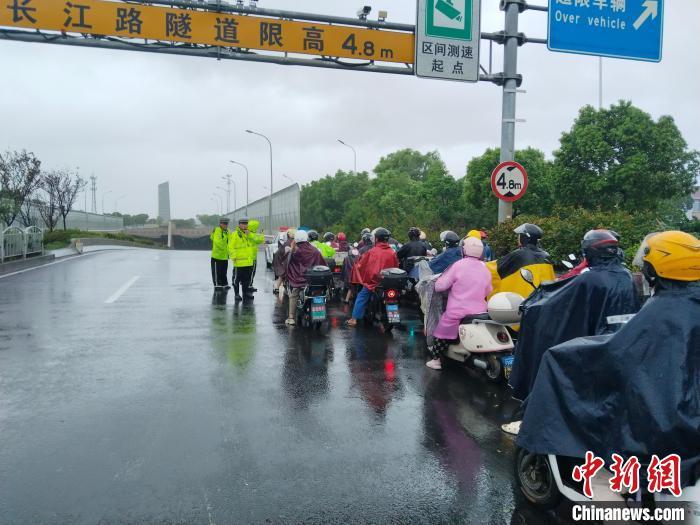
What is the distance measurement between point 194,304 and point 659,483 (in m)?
10.1

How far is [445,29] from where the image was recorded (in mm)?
11211

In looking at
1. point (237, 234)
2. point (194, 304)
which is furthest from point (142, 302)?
point (237, 234)

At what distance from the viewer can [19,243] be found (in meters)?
19.7

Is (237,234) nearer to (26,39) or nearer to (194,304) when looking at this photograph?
(194,304)

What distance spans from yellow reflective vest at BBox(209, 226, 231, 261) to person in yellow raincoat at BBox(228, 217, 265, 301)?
784 millimetres

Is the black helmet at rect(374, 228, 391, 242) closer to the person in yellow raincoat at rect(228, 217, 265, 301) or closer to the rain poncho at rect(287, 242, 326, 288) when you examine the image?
the rain poncho at rect(287, 242, 326, 288)

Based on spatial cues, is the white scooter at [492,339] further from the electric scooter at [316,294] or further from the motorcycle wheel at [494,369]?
the electric scooter at [316,294]

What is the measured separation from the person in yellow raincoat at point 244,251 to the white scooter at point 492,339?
7.03 meters

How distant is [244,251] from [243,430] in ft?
26.9

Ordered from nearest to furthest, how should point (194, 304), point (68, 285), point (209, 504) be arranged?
point (209, 504) < point (194, 304) < point (68, 285)

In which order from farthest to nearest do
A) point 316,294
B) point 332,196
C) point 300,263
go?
point 332,196 → point 300,263 → point 316,294

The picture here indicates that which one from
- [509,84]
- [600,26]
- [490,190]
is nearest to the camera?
[600,26]
